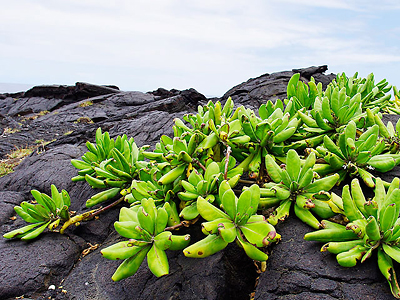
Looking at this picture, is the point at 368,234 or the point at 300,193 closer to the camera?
the point at 368,234

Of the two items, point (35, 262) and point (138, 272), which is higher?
point (138, 272)

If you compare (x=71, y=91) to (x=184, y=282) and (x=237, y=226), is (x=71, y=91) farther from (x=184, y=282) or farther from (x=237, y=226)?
(x=237, y=226)

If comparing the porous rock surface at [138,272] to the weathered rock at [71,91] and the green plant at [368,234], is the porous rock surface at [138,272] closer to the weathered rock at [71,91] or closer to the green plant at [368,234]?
the green plant at [368,234]

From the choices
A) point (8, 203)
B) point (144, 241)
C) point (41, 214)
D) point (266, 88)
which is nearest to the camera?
point (144, 241)

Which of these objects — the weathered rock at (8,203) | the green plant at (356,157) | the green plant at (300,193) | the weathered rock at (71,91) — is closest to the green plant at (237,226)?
the green plant at (300,193)

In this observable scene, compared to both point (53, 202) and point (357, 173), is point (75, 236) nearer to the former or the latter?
point (53, 202)

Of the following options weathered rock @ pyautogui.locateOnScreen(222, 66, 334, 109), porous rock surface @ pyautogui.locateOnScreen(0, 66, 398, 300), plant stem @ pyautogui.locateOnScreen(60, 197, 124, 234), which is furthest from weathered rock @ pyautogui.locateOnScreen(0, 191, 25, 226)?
weathered rock @ pyautogui.locateOnScreen(222, 66, 334, 109)

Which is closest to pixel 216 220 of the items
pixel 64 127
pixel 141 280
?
pixel 141 280

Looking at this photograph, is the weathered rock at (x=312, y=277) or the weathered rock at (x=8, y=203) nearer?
the weathered rock at (x=312, y=277)

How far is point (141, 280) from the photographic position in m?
2.03

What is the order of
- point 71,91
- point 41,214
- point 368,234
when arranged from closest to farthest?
point 368,234, point 41,214, point 71,91

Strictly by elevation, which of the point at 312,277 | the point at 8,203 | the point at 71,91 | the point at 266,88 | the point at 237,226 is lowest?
the point at 8,203

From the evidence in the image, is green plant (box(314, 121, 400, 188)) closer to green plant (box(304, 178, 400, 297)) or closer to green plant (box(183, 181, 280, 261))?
green plant (box(304, 178, 400, 297))

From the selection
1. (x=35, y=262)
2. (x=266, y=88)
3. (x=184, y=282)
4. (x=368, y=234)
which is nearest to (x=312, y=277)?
(x=368, y=234)
